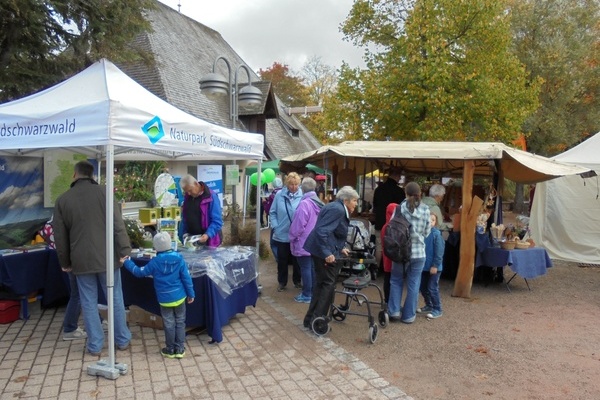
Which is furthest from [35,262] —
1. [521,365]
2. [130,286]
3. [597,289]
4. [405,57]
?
[405,57]

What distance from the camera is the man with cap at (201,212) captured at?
5.98 m

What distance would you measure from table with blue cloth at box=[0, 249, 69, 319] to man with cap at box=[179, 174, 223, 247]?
1.57 m

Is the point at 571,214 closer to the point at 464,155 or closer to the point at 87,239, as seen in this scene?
the point at 464,155

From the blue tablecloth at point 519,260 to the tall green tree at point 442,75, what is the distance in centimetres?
612

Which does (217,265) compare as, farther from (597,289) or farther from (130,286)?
(597,289)

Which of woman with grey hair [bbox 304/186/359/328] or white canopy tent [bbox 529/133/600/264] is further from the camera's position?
white canopy tent [bbox 529/133/600/264]

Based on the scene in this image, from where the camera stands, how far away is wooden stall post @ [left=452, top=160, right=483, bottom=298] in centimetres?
726

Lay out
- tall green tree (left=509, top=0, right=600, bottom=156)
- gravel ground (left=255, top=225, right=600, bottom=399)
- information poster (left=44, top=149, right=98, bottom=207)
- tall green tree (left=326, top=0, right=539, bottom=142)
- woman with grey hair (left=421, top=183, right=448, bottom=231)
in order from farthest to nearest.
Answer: tall green tree (left=509, top=0, right=600, bottom=156) < tall green tree (left=326, top=0, right=539, bottom=142) < information poster (left=44, top=149, right=98, bottom=207) < woman with grey hair (left=421, top=183, right=448, bottom=231) < gravel ground (left=255, top=225, right=600, bottom=399)

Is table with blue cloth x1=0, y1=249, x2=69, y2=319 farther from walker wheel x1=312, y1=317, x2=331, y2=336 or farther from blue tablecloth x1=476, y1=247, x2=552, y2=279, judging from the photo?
blue tablecloth x1=476, y1=247, x2=552, y2=279

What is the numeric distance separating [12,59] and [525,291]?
863 centimetres

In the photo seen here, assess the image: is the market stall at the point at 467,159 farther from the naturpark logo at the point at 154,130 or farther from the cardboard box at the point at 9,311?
the cardboard box at the point at 9,311

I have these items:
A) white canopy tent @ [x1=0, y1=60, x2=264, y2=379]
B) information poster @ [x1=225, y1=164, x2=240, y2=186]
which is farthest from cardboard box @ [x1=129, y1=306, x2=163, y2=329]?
information poster @ [x1=225, y1=164, x2=240, y2=186]

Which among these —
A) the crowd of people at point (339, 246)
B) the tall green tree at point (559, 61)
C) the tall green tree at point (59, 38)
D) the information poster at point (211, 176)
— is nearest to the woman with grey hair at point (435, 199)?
the crowd of people at point (339, 246)

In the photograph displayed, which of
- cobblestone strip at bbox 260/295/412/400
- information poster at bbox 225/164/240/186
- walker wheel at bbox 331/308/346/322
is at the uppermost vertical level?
information poster at bbox 225/164/240/186
